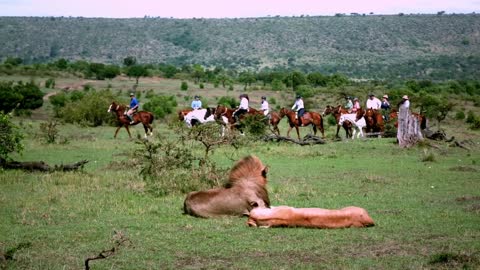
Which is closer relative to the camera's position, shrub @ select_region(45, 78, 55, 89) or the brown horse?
the brown horse

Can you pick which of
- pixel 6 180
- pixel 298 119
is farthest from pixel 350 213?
pixel 298 119

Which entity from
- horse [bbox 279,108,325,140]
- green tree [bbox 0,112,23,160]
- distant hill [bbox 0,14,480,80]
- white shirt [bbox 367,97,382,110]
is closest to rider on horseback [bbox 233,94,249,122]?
horse [bbox 279,108,325,140]

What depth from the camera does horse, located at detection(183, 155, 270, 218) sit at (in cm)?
1077

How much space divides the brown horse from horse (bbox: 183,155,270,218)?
1746cm

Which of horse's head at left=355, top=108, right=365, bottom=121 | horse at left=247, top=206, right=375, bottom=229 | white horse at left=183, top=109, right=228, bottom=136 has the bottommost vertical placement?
white horse at left=183, top=109, right=228, bottom=136

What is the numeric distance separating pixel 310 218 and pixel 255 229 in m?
0.77

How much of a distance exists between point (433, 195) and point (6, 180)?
845 centimetres

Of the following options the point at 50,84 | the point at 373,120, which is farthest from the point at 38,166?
the point at 50,84

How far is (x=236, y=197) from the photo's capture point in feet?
35.4

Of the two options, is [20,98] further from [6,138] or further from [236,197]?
[236,197]

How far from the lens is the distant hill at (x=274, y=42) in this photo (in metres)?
96.8

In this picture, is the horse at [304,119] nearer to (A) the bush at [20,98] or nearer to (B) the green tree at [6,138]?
(A) the bush at [20,98]

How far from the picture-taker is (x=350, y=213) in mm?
9930

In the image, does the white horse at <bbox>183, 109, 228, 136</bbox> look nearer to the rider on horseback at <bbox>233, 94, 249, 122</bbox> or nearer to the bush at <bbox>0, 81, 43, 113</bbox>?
the rider on horseback at <bbox>233, 94, 249, 122</bbox>
